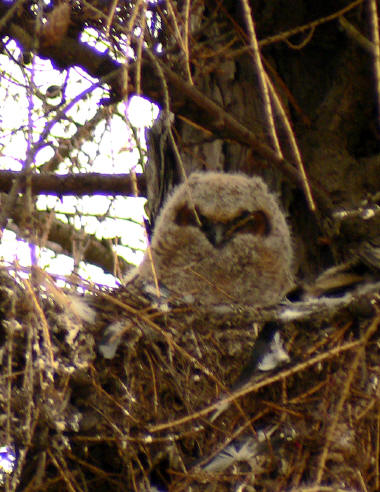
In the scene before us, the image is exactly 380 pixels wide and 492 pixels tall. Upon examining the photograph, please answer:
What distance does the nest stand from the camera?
7.57 ft

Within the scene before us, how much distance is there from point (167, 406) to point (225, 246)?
1425mm

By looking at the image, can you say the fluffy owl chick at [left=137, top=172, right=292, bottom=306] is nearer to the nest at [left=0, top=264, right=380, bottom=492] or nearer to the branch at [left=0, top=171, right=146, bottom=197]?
the branch at [left=0, top=171, right=146, bottom=197]

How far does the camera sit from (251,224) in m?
3.89

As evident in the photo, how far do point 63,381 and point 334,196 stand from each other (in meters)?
1.52

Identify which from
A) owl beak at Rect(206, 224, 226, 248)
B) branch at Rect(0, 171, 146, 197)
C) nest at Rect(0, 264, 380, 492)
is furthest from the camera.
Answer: owl beak at Rect(206, 224, 226, 248)

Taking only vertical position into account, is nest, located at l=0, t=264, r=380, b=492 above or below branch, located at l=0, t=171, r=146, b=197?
below

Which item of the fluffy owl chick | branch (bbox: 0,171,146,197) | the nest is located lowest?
the nest

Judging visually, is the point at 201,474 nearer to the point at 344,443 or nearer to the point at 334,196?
the point at 344,443

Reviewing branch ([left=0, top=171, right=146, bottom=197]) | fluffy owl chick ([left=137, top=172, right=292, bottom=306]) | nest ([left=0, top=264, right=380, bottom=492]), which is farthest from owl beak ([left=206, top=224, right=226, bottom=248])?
nest ([left=0, top=264, right=380, bottom=492])

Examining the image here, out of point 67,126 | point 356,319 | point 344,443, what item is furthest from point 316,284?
point 67,126

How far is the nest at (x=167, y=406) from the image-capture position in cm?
231

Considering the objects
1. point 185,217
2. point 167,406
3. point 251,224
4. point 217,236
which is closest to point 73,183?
point 185,217

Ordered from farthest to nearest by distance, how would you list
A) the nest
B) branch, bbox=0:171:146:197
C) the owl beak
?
the owl beak → branch, bbox=0:171:146:197 → the nest

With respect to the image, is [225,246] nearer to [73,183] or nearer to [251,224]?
[251,224]
